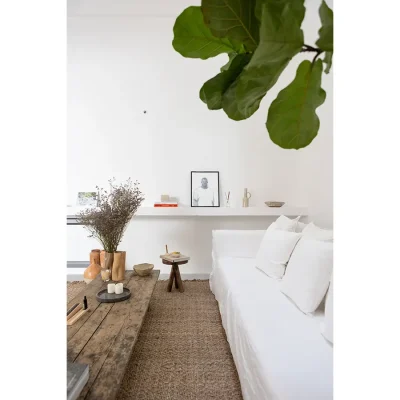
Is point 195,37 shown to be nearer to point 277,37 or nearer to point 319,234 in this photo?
point 277,37

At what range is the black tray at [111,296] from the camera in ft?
7.48

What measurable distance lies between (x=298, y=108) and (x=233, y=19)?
0.34 ft

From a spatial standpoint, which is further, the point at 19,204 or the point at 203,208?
the point at 203,208

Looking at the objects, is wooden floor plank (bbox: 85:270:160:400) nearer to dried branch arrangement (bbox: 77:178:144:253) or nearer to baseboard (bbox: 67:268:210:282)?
dried branch arrangement (bbox: 77:178:144:253)

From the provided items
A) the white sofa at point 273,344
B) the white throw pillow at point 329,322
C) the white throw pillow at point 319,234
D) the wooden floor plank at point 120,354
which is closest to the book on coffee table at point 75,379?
the wooden floor plank at point 120,354

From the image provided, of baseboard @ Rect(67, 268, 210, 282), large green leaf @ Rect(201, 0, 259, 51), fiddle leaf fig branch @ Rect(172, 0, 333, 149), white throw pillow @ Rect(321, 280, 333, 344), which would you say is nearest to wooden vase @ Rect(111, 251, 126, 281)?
baseboard @ Rect(67, 268, 210, 282)

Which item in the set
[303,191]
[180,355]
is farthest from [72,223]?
[303,191]

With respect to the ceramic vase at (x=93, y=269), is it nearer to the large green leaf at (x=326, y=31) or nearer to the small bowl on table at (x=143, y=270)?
the small bowl on table at (x=143, y=270)

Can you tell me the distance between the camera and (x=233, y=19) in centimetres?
30

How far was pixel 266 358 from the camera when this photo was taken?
4.37 ft

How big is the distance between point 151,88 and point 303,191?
8.34 ft

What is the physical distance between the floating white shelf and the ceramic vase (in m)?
0.89

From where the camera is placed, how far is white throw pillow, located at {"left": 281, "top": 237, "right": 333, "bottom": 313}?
1798 millimetres
